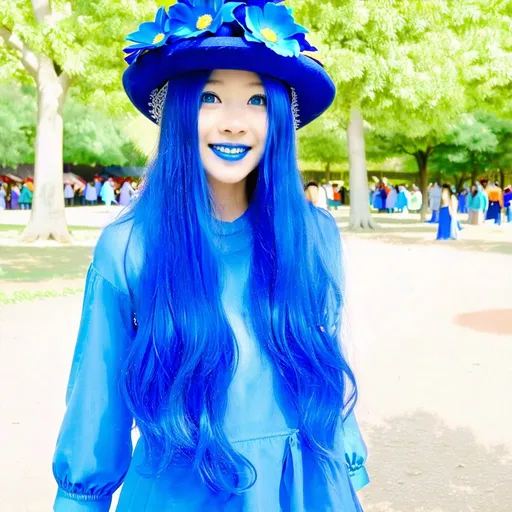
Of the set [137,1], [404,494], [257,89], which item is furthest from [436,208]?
[257,89]

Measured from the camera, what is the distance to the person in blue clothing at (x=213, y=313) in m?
1.63

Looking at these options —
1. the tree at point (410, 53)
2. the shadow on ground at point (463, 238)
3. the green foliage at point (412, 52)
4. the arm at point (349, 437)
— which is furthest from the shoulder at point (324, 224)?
the shadow on ground at point (463, 238)

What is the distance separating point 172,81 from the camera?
1.76 metres

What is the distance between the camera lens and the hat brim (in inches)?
65.1

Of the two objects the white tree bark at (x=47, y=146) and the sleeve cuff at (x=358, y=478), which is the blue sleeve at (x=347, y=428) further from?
the white tree bark at (x=47, y=146)

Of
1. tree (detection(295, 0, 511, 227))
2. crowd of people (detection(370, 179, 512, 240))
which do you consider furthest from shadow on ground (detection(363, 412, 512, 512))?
crowd of people (detection(370, 179, 512, 240))

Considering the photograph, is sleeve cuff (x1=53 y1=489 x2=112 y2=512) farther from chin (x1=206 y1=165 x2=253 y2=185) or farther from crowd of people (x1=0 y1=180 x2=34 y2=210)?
crowd of people (x1=0 y1=180 x2=34 y2=210)

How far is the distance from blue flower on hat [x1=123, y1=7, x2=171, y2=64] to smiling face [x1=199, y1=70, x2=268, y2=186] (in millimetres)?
146

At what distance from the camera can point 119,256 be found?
65.3 inches

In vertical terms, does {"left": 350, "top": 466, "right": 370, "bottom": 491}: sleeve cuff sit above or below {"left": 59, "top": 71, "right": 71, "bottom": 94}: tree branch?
below

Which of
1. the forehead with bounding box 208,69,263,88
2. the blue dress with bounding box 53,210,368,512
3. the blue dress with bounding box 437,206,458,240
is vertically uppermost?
the forehead with bounding box 208,69,263,88

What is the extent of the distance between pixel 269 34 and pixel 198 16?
0.53 feet

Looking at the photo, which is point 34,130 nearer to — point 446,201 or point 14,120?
point 14,120

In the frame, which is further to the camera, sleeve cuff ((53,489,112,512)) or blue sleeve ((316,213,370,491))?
blue sleeve ((316,213,370,491))
